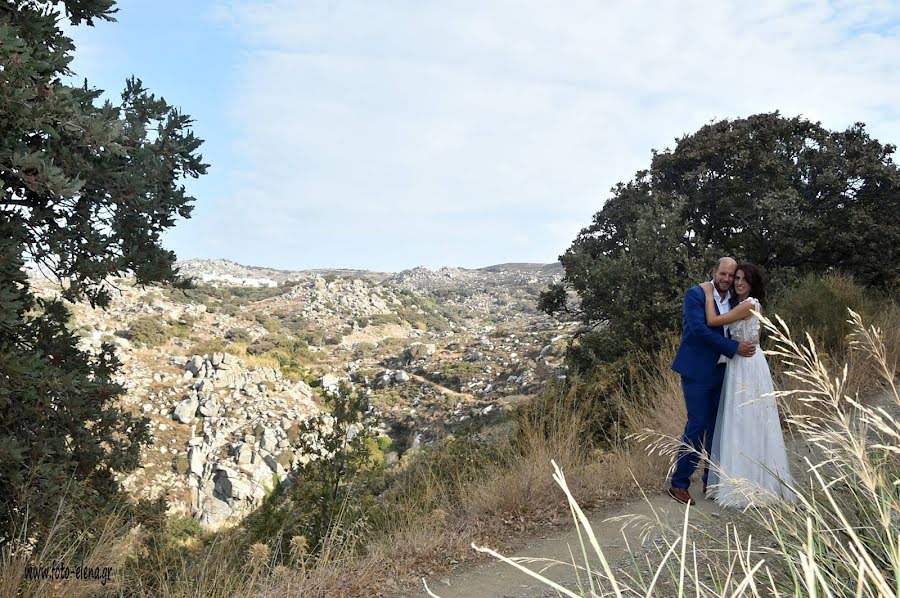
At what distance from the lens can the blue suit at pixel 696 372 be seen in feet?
14.5

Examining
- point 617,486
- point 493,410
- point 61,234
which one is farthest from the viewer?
point 493,410

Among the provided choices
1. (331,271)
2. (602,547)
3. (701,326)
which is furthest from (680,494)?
(331,271)

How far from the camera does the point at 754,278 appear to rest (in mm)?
4297

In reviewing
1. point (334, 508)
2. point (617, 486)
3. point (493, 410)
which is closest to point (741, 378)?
point (617, 486)

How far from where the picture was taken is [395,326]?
220 feet

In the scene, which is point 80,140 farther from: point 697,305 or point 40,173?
point 697,305

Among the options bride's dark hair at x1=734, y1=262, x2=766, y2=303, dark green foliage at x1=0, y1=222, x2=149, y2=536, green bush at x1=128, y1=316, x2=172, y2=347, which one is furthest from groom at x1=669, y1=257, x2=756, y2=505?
green bush at x1=128, y1=316, x2=172, y2=347

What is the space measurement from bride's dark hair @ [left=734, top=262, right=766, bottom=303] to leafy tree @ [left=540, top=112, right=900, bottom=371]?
693cm

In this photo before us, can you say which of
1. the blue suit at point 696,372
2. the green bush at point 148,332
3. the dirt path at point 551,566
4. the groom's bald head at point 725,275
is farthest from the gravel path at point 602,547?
the green bush at point 148,332

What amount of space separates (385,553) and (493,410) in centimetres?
1832

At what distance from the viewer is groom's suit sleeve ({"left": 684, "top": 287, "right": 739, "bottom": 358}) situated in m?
4.32

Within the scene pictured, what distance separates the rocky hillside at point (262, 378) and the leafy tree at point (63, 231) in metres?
0.72

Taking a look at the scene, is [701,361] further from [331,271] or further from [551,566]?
[331,271]

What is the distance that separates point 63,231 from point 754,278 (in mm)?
6425
